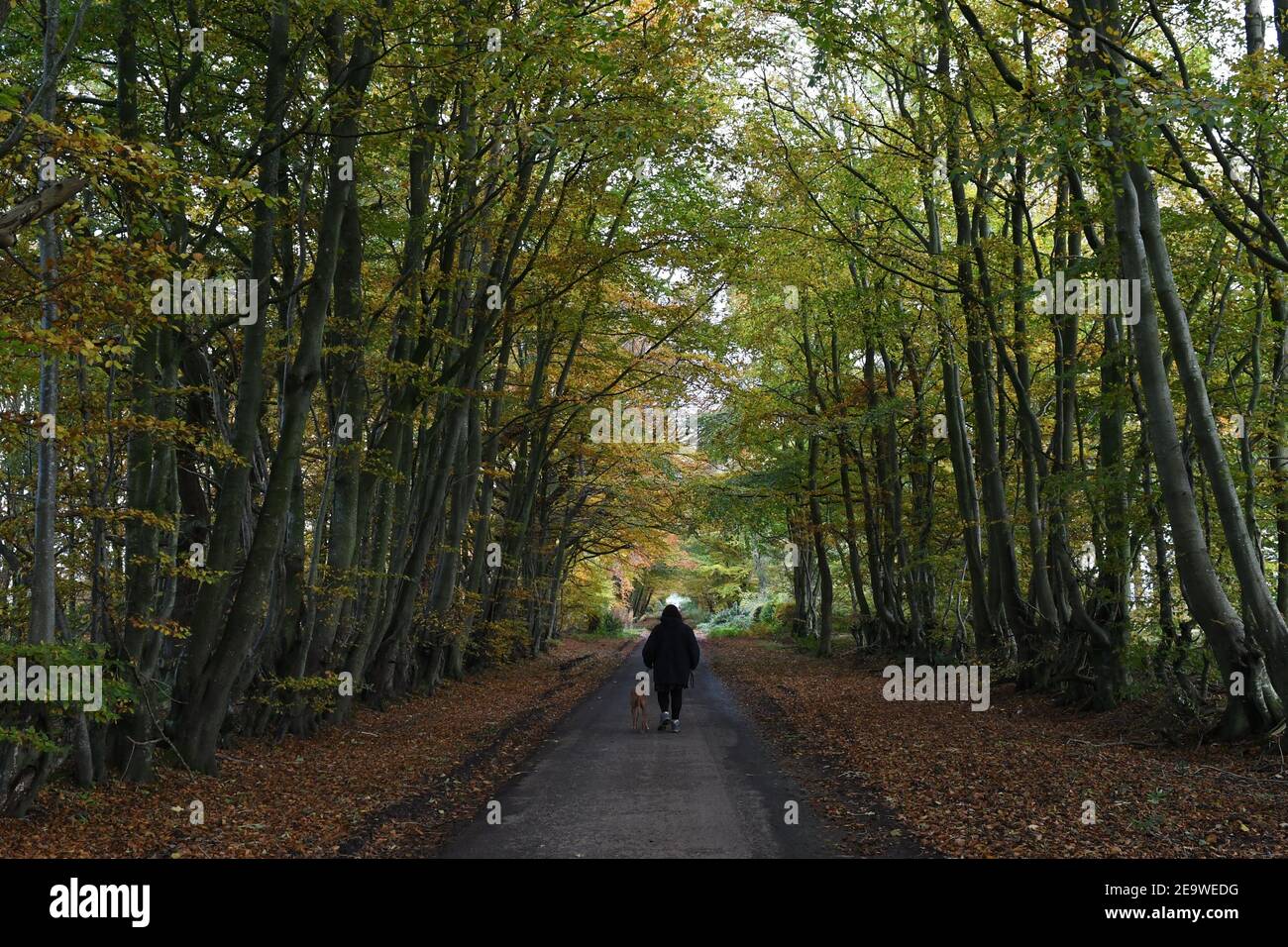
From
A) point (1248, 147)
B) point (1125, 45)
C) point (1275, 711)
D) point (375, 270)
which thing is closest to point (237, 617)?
point (375, 270)

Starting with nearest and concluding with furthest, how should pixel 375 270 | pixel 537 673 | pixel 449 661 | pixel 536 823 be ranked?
pixel 536 823, pixel 375 270, pixel 449 661, pixel 537 673

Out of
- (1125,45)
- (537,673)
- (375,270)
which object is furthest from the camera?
(537,673)

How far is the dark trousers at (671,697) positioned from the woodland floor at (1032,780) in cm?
131

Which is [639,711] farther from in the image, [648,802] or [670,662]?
[648,802]

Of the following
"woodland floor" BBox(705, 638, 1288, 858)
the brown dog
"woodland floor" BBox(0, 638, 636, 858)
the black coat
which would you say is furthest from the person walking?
"woodland floor" BBox(0, 638, 636, 858)

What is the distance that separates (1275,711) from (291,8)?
40.6 feet

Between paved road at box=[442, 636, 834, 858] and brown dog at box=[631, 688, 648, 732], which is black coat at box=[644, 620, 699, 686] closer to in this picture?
brown dog at box=[631, 688, 648, 732]

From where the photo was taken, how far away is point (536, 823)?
695cm

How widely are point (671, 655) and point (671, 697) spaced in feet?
2.16

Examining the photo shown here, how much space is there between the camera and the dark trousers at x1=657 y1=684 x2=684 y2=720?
1270 cm

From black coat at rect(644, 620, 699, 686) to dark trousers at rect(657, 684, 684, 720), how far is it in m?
0.05

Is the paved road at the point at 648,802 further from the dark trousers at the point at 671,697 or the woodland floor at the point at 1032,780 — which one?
the woodland floor at the point at 1032,780

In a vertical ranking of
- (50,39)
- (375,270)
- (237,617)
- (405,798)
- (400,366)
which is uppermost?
(375,270)

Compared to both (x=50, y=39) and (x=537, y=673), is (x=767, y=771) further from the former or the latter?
(x=537, y=673)
